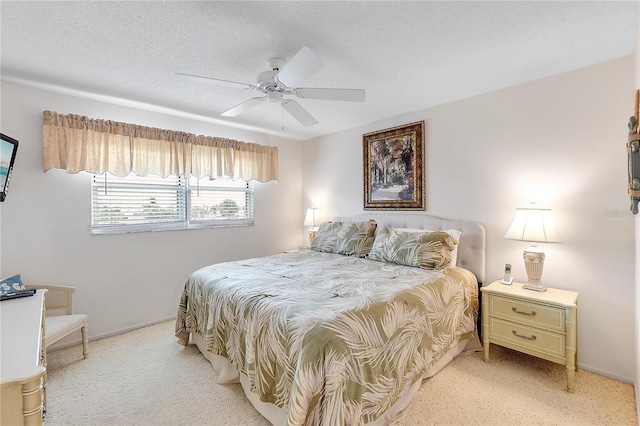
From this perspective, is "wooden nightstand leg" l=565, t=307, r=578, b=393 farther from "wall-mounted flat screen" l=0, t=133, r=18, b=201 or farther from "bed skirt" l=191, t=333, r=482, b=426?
"wall-mounted flat screen" l=0, t=133, r=18, b=201

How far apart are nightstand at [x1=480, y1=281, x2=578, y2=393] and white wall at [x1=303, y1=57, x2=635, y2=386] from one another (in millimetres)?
218

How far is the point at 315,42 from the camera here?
1.95 m

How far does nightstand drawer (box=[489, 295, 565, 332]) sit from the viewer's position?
6.85ft

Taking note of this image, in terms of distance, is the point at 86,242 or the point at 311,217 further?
the point at 311,217

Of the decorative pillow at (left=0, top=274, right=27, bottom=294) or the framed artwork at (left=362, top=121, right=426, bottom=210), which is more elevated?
the framed artwork at (left=362, top=121, right=426, bottom=210)

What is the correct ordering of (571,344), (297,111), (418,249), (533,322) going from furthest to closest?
(418,249) → (297,111) → (533,322) → (571,344)

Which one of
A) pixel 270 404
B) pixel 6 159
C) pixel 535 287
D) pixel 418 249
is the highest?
pixel 6 159

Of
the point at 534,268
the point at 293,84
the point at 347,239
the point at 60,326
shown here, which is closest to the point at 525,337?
the point at 534,268

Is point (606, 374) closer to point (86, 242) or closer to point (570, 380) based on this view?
point (570, 380)

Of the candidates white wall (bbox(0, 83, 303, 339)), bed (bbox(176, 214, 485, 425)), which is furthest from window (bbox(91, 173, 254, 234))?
bed (bbox(176, 214, 485, 425))

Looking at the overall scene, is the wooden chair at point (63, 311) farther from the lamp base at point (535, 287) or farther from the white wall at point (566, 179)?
the lamp base at point (535, 287)

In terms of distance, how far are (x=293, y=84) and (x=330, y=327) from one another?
60.4 inches

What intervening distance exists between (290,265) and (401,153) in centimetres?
196

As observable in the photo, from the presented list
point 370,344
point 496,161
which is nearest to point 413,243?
point 496,161
